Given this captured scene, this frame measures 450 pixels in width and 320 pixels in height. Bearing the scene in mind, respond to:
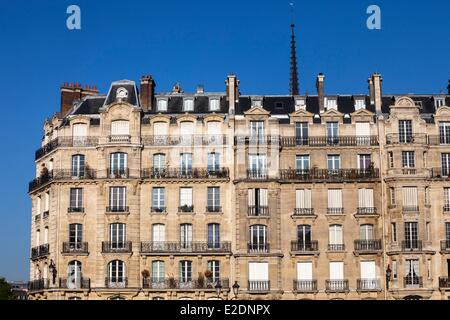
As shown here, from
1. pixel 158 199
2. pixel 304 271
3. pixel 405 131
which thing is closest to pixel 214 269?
pixel 304 271

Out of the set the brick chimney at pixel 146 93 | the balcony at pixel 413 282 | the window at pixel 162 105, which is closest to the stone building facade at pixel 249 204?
the balcony at pixel 413 282

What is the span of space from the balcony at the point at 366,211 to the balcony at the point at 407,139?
4802 mm

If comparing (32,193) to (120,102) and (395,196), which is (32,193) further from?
(395,196)

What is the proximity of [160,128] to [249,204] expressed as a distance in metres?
8.51

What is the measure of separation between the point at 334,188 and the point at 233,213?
731cm

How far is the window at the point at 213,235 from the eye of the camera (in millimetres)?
57656

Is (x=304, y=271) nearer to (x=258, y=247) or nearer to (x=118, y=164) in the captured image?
(x=258, y=247)

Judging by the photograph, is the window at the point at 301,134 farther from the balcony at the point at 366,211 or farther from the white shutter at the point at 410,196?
the white shutter at the point at 410,196

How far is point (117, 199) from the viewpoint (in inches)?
2291

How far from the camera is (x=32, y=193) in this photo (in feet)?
209

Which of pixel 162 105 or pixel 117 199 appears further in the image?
pixel 162 105

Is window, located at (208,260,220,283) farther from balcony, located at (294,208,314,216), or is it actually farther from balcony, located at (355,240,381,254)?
balcony, located at (355,240,381,254)
